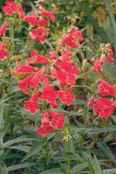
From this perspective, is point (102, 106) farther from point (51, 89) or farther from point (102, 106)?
point (51, 89)

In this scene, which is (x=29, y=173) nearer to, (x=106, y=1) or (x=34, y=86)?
(x=34, y=86)

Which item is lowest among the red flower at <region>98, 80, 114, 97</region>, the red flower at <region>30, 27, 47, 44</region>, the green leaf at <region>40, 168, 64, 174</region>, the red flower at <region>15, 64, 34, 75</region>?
the green leaf at <region>40, 168, 64, 174</region>

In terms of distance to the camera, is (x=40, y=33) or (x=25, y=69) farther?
(x=40, y=33)

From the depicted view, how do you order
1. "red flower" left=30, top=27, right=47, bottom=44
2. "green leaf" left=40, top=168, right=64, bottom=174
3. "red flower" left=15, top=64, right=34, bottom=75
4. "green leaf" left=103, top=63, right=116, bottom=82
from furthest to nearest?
"green leaf" left=103, top=63, right=116, bottom=82 < "red flower" left=30, top=27, right=47, bottom=44 < "green leaf" left=40, top=168, right=64, bottom=174 < "red flower" left=15, top=64, right=34, bottom=75

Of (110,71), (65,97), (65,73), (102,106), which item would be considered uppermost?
(65,73)

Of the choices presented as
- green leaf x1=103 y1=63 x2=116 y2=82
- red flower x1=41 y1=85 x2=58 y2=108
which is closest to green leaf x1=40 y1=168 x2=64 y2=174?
red flower x1=41 y1=85 x2=58 y2=108

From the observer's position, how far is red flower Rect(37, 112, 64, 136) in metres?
2.89

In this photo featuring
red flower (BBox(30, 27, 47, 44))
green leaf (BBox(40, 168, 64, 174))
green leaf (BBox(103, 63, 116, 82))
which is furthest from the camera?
green leaf (BBox(103, 63, 116, 82))

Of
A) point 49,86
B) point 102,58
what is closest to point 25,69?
point 49,86

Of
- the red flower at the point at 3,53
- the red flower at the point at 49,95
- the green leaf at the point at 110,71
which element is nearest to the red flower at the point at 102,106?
the red flower at the point at 49,95

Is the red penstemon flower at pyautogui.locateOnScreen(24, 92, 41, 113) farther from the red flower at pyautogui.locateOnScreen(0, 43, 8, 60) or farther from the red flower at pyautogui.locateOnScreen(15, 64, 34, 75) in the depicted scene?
the red flower at pyautogui.locateOnScreen(0, 43, 8, 60)

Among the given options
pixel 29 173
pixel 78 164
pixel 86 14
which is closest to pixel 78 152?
pixel 78 164

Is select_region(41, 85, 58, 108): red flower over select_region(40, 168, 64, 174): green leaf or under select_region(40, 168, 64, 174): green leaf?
over

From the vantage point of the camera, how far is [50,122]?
290 centimetres
